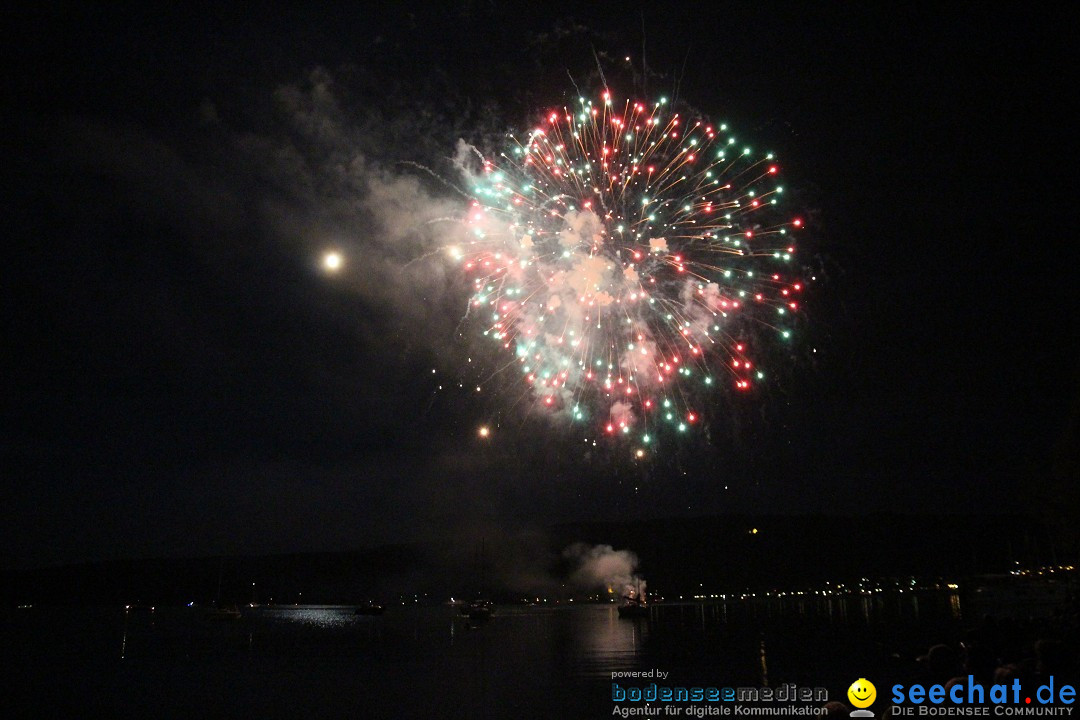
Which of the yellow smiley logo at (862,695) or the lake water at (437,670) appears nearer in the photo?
the yellow smiley logo at (862,695)

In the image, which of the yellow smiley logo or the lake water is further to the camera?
the lake water

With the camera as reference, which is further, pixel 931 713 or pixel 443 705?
pixel 443 705

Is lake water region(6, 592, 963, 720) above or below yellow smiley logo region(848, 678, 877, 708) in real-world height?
below

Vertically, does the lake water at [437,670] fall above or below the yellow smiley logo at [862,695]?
below

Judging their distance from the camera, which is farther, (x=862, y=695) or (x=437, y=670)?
(x=437, y=670)

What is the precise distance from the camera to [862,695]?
1792 cm

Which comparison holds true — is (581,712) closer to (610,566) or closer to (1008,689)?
(1008,689)

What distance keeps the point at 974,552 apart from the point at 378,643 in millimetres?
132568

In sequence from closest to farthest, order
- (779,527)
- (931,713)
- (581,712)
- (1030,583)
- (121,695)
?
(931,713) < (581,712) < (121,695) < (1030,583) < (779,527)

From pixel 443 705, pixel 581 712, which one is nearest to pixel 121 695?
pixel 443 705

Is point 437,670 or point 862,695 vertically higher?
point 862,695

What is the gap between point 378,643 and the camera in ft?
198

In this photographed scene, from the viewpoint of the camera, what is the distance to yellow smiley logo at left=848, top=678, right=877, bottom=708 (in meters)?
17.6

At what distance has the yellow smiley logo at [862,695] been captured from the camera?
57.8 feet
